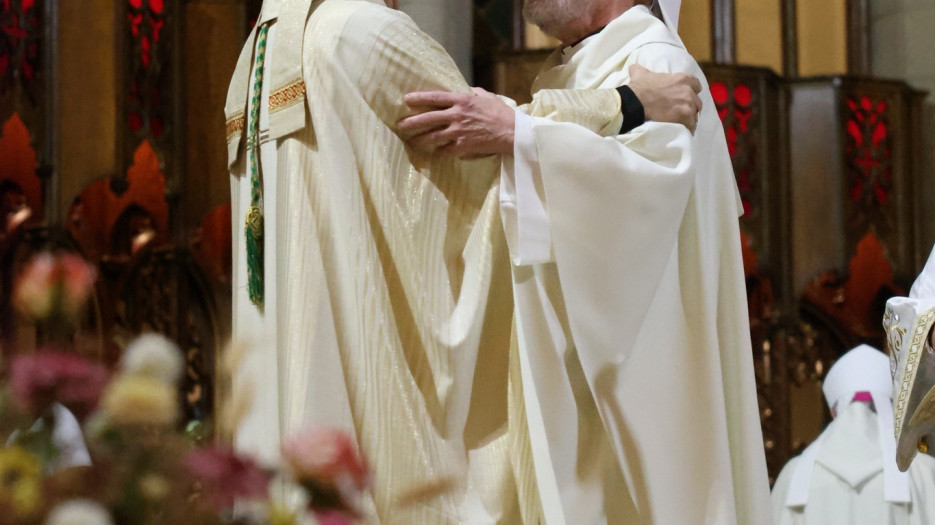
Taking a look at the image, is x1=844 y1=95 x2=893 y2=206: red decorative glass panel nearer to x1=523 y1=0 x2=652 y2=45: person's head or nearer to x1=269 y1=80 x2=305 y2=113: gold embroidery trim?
x1=523 y1=0 x2=652 y2=45: person's head

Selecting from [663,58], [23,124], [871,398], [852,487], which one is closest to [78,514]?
[663,58]

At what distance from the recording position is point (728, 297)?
370 centimetres

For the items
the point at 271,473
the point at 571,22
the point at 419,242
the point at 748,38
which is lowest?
the point at 271,473

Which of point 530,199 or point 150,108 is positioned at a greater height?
point 150,108

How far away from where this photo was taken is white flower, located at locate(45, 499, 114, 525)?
4.03 ft

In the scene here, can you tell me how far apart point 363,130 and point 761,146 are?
5622 millimetres

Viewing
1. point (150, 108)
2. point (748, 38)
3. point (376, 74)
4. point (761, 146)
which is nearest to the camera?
point (376, 74)

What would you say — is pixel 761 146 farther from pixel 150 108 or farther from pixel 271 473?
pixel 271 473

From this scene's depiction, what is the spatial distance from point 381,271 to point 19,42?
3.51m

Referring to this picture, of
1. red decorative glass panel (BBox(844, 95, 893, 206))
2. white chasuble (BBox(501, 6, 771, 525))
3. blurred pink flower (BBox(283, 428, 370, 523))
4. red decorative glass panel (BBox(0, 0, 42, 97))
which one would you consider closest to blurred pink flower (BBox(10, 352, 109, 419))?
blurred pink flower (BBox(283, 428, 370, 523))

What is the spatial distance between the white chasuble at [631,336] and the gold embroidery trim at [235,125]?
68 cm

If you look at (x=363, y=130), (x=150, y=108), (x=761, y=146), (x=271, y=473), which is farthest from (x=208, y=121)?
(x=271, y=473)

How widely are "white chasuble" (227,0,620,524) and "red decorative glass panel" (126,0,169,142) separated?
331 cm

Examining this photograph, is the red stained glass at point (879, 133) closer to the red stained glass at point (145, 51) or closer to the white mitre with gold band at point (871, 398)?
the white mitre with gold band at point (871, 398)
